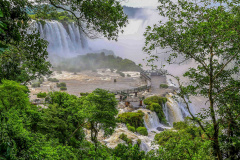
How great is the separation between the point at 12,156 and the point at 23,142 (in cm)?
Answer: 85

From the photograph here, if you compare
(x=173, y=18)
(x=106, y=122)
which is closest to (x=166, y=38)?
(x=173, y=18)

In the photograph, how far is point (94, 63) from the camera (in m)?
62.2

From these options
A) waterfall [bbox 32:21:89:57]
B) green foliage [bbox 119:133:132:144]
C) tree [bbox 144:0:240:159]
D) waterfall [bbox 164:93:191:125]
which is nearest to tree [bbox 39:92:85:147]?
green foliage [bbox 119:133:132:144]

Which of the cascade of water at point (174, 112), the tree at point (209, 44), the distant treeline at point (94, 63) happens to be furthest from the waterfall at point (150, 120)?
the distant treeline at point (94, 63)

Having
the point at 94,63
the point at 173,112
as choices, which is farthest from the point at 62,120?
the point at 94,63

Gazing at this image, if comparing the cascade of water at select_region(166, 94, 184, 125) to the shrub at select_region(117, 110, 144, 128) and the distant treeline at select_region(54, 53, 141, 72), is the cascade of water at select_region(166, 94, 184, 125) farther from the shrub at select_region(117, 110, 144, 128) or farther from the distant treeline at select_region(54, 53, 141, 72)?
the distant treeline at select_region(54, 53, 141, 72)

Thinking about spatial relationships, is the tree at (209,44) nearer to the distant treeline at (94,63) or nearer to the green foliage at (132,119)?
the green foliage at (132,119)

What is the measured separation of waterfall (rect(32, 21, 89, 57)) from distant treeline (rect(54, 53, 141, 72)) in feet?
10.0

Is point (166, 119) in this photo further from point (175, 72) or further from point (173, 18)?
point (175, 72)

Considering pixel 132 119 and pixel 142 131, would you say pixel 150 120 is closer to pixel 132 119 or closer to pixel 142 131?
pixel 132 119

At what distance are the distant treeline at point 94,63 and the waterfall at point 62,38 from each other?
3050 mm

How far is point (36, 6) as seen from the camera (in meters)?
6.13

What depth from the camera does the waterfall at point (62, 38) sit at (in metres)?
44.8

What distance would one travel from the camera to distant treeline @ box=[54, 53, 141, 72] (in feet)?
175
